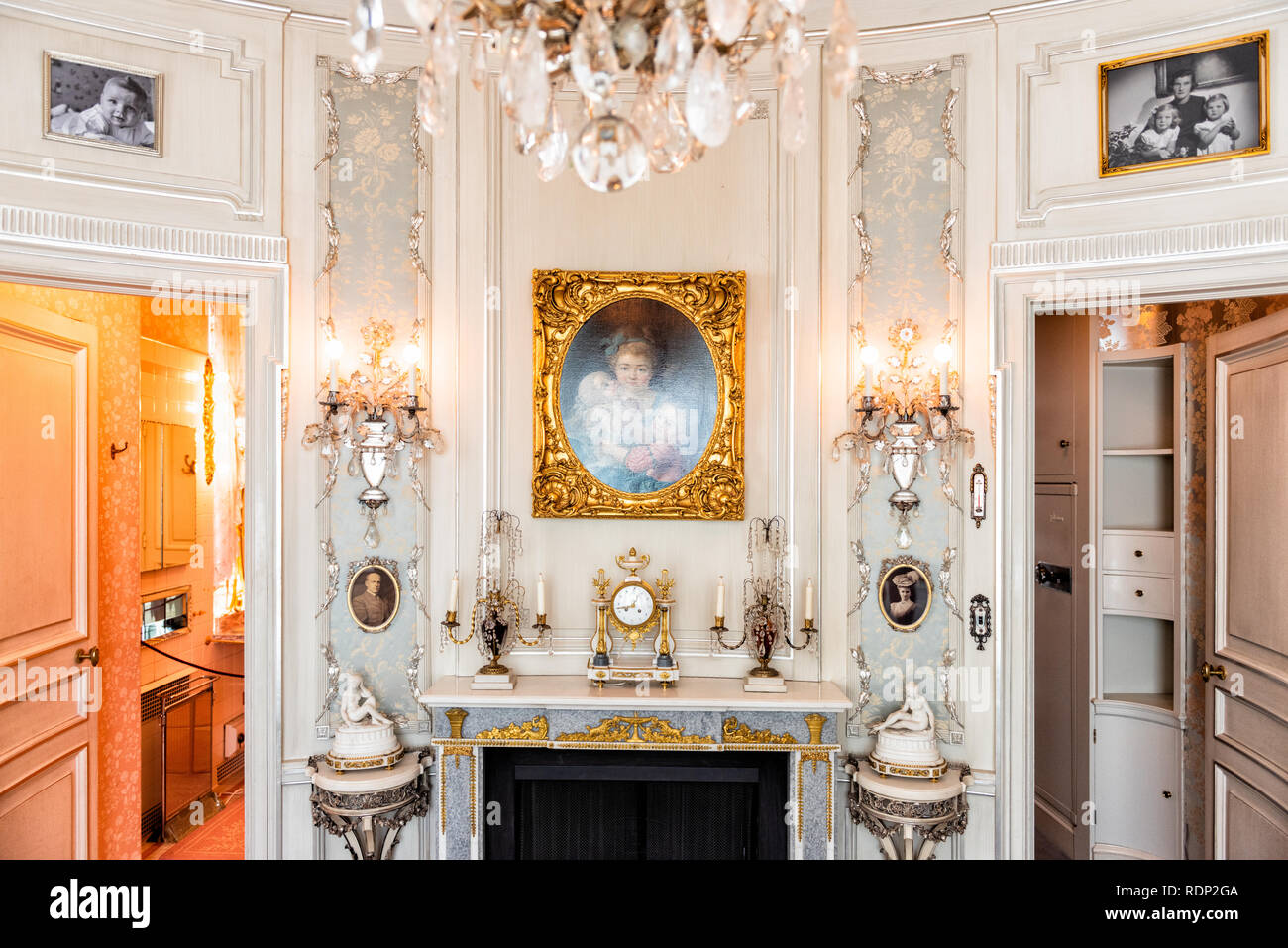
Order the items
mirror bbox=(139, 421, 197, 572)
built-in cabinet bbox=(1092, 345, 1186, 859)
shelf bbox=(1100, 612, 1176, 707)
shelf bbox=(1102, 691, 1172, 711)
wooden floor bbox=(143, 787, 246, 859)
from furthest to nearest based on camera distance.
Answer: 1. mirror bbox=(139, 421, 197, 572)
2. wooden floor bbox=(143, 787, 246, 859)
3. shelf bbox=(1100, 612, 1176, 707)
4. shelf bbox=(1102, 691, 1172, 711)
5. built-in cabinet bbox=(1092, 345, 1186, 859)

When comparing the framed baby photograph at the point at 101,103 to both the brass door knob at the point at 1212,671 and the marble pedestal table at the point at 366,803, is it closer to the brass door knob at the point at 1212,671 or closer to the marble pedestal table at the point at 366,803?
the marble pedestal table at the point at 366,803

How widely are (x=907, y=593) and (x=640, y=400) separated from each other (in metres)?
1.33

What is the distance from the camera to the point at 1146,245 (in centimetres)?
273

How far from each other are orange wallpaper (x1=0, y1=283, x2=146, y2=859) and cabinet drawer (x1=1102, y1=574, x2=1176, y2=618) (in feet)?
16.2

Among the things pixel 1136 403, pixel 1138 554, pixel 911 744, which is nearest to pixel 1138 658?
pixel 1138 554

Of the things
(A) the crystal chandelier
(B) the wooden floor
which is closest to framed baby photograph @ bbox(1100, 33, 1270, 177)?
(A) the crystal chandelier

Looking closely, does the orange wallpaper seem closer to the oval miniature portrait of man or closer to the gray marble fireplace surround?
the oval miniature portrait of man

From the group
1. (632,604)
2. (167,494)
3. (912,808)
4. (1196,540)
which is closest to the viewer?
(912,808)

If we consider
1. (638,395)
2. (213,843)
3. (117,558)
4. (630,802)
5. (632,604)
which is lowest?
(213,843)

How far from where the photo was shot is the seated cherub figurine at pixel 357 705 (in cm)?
285

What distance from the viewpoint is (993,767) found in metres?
2.92

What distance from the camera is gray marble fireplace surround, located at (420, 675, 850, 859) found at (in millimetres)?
2760

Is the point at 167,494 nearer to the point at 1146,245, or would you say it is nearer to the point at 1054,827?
the point at 1146,245
